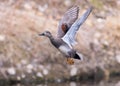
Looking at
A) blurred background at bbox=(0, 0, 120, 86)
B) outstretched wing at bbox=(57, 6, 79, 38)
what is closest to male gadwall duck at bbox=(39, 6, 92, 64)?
outstretched wing at bbox=(57, 6, 79, 38)

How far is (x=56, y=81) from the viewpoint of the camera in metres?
9.20

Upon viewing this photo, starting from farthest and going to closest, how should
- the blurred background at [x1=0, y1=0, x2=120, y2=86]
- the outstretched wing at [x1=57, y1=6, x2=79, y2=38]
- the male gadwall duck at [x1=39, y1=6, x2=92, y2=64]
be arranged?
the blurred background at [x1=0, y1=0, x2=120, y2=86], the outstretched wing at [x1=57, y1=6, x2=79, y2=38], the male gadwall duck at [x1=39, y1=6, x2=92, y2=64]

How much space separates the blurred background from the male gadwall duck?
285 cm

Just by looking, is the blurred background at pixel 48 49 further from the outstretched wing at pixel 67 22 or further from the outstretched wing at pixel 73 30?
the outstretched wing at pixel 73 30

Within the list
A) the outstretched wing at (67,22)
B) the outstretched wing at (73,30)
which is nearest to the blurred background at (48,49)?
the outstretched wing at (67,22)

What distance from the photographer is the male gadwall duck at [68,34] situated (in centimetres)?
602

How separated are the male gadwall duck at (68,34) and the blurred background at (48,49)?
112 inches

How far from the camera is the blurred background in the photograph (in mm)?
9172

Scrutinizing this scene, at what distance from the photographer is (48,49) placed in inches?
381

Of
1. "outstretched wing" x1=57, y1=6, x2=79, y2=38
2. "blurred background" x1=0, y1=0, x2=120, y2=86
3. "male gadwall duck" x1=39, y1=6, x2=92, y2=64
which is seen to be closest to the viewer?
"male gadwall duck" x1=39, y1=6, x2=92, y2=64

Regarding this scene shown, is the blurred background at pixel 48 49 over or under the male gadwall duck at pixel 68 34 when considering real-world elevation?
over

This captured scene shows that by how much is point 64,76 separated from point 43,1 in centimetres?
212

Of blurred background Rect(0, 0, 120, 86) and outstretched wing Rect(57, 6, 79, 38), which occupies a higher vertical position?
blurred background Rect(0, 0, 120, 86)

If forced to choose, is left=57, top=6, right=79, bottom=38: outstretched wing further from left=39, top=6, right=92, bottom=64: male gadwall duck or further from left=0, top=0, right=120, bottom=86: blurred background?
left=0, top=0, right=120, bottom=86: blurred background
